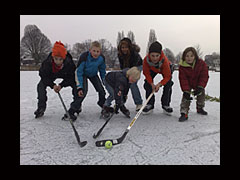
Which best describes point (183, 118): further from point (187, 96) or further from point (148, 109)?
point (148, 109)

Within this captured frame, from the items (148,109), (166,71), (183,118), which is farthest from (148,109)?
(166,71)

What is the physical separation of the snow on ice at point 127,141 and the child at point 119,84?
21cm

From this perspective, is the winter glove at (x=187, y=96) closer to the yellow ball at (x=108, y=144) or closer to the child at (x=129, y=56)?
the child at (x=129, y=56)

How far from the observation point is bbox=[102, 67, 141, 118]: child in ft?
9.11

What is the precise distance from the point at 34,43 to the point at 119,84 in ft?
102

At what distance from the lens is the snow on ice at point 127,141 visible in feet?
5.51

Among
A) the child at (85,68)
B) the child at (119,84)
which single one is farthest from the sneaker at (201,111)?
the child at (85,68)

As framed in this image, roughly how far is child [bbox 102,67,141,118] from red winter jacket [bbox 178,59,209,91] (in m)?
0.76

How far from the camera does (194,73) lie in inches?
114

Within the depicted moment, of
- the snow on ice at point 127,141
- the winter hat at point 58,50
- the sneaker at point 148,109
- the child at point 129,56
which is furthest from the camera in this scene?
the sneaker at point 148,109

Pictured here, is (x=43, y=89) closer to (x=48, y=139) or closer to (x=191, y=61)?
(x=48, y=139)

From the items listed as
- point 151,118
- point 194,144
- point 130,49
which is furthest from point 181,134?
point 130,49

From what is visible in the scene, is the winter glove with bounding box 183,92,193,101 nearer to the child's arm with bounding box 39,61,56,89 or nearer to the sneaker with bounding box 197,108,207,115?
the sneaker with bounding box 197,108,207,115

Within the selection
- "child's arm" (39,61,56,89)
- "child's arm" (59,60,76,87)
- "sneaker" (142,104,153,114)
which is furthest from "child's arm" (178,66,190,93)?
"child's arm" (39,61,56,89)
